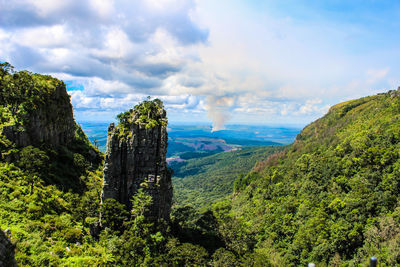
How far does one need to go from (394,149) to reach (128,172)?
7341cm

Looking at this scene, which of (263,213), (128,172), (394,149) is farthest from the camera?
(263,213)

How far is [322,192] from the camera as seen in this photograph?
75.9m

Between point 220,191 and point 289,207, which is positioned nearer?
point 289,207

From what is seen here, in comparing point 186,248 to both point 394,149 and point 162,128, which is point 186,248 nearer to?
point 162,128

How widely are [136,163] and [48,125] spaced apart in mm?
44482

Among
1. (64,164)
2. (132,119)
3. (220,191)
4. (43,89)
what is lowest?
(220,191)

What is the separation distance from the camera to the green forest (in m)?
36.1

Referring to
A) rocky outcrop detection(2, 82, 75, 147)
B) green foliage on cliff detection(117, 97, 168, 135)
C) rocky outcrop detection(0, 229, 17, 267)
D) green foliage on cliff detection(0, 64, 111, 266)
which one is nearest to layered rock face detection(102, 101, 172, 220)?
green foliage on cliff detection(117, 97, 168, 135)

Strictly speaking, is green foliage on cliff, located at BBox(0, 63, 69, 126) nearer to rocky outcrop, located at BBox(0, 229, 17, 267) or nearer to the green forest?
the green forest

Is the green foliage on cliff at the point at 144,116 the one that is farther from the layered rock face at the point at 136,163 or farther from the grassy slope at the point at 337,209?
the grassy slope at the point at 337,209

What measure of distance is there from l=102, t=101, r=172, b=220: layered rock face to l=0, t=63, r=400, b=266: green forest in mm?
2288

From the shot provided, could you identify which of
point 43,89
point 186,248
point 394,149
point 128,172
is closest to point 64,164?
point 43,89

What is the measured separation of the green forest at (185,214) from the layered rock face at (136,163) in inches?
90.1

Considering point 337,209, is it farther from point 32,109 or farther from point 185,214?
point 32,109
